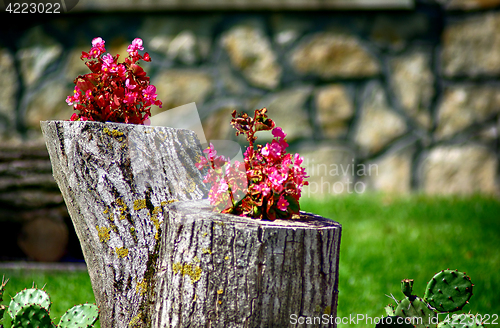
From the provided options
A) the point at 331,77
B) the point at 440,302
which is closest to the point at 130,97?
the point at 440,302

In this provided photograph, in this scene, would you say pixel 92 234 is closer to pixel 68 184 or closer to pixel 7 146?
pixel 68 184

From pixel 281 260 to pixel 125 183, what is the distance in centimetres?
66

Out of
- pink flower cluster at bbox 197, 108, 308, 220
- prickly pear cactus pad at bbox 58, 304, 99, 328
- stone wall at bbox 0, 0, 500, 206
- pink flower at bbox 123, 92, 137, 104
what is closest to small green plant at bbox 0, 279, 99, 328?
prickly pear cactus pad at bbox 58, 304, 99, 328

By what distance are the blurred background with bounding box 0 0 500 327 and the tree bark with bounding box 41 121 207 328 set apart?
2.12 m

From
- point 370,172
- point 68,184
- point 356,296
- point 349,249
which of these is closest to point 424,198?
point 370,172

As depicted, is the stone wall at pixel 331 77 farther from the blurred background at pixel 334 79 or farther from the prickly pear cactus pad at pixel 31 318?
the prickly pear cactus pad at pixel 31 318

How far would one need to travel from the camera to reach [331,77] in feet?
12.3

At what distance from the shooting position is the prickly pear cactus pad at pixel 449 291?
1.58 m

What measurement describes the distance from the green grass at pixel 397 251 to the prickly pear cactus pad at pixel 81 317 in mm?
711

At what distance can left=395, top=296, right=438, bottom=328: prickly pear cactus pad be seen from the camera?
154cm

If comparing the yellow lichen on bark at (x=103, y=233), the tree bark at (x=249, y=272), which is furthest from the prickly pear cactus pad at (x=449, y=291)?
the yellow lichen on bark at (x=103, y=233)

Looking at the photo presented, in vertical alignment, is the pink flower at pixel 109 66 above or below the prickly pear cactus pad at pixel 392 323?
above

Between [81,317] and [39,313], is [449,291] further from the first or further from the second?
[39,313]

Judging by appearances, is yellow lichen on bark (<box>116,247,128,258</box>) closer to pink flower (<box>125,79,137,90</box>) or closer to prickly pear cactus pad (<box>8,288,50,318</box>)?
prickly pear cactus pad (<box>8,288,50,318</box>)
